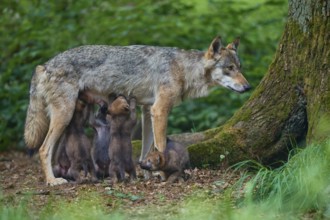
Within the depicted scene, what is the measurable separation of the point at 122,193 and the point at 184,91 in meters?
2.45

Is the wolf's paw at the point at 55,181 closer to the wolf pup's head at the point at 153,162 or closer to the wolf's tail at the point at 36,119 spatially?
the wolf's tail at the point at 36,119

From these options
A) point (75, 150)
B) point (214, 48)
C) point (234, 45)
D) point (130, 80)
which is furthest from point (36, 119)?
point (234, 45)

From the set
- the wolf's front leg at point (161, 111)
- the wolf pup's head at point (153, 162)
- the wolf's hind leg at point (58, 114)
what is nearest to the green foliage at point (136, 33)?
the wolf's front leg at point (161, 111)

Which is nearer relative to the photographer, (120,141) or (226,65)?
(120,141)

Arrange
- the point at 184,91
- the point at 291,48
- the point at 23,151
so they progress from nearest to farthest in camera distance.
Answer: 1. the point at 291,48
2. the point at 184,91
3. the point at 23,151

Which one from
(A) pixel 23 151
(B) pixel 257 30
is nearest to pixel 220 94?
(B) pixel 257 30

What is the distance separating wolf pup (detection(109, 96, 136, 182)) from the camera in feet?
28.1

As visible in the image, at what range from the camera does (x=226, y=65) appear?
9.77 m

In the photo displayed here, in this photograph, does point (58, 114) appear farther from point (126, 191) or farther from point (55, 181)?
point (126, 191)

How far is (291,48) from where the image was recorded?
854cm

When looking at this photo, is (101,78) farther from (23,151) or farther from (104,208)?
(23,151)

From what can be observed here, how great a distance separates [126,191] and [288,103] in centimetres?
215

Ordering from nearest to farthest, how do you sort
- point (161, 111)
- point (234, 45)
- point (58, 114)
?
point (58, 114) → point (161, 111) → point (234, 45)

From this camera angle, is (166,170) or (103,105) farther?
(103,105)
